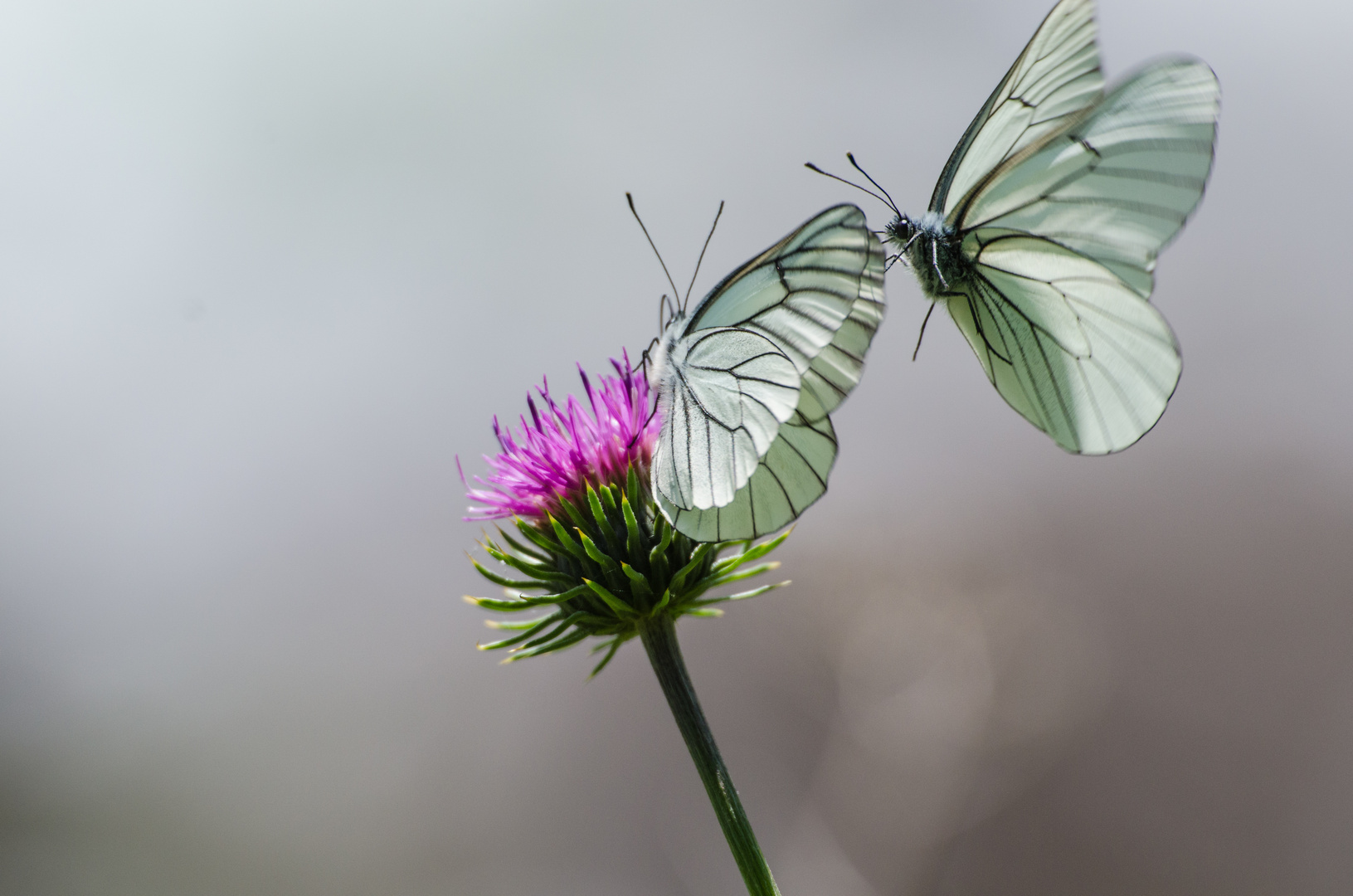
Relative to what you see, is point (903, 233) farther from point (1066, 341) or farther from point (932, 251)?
point (1066, 341)

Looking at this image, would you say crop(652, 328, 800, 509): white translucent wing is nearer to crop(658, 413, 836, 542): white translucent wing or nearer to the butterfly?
crop(658, 413, 836, 542): white translucent wing

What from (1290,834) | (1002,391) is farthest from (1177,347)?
(1290,834)

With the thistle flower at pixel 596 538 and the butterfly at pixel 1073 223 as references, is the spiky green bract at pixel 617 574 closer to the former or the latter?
the thistle flower at pixel 596 538

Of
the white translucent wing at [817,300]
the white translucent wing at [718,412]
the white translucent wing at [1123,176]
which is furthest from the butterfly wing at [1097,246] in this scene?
the white translucent wing at [718,412]

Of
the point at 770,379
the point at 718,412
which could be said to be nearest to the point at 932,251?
the point at 770,379

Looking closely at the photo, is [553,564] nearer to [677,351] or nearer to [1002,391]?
[677,351]

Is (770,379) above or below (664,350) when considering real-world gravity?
below
